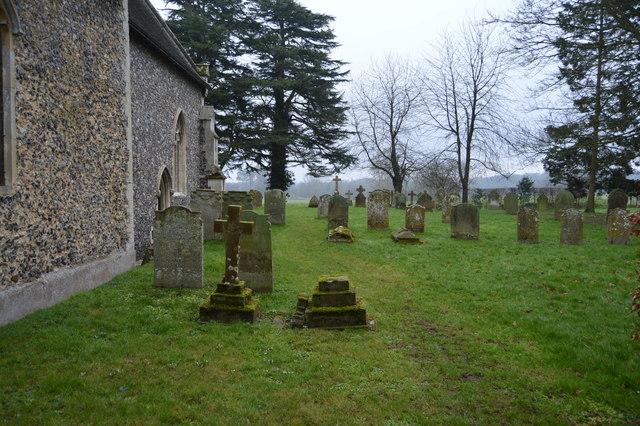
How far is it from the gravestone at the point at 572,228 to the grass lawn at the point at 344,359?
4.16 metres

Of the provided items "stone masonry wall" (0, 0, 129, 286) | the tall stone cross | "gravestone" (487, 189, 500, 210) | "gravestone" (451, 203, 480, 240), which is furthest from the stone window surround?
"gravestone" (487, 189, 500, 210)

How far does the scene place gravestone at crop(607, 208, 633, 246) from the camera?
12.0 m

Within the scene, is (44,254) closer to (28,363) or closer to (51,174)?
(51,174)

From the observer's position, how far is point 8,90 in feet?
17.5

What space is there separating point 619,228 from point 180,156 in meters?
15.1

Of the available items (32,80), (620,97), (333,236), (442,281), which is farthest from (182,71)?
(620,97)

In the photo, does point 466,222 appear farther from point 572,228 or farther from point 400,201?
point 400,201

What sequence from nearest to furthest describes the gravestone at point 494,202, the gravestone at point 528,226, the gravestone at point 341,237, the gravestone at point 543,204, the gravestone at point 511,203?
the gravestone at point 528,226, the gravestone at point 341,237, the gravestone at point 511,203, the gravestone at point 543,204, the gravestone at point 494,202

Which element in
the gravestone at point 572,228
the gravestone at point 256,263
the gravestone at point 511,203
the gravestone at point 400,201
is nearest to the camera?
the gravestone at point 256,263

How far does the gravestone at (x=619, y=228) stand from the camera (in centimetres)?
1197

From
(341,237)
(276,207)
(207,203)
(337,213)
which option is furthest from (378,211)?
(207,203)

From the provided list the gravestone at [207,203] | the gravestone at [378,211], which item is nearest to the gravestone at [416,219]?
the gravestone at [378,211]

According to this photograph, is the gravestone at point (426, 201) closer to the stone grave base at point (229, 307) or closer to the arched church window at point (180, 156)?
the arched church window at point (180, 156)

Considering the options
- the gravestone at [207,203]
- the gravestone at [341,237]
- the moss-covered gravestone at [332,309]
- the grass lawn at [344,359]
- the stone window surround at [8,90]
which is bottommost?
the grass lawn at [344,359]
